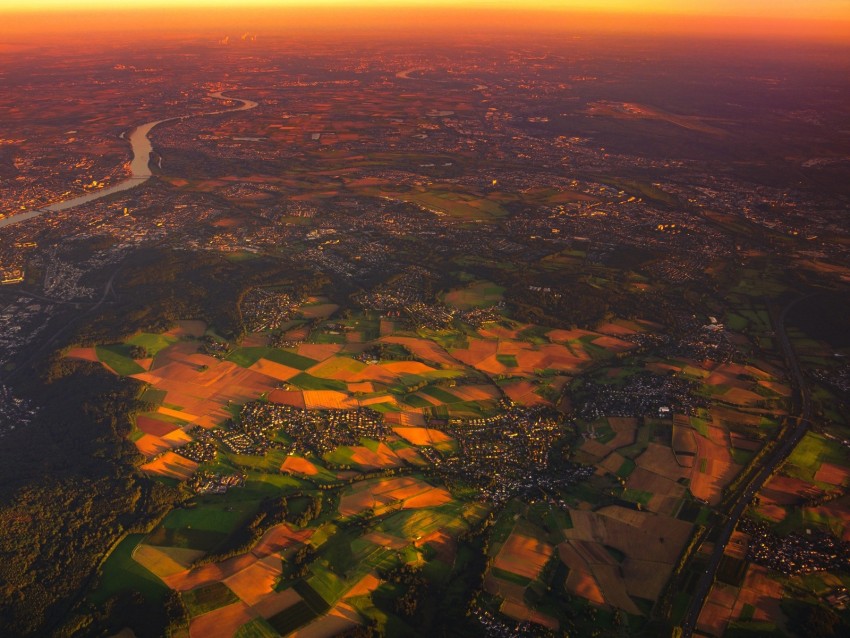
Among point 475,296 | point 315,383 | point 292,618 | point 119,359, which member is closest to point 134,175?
point 119,359

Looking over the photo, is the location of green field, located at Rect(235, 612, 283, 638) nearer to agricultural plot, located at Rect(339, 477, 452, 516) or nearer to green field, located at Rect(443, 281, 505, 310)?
agricultural plot, located at Rect(339, 477, 452, 516)

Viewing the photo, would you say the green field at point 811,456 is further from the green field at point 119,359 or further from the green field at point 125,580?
the green field at point 119,359

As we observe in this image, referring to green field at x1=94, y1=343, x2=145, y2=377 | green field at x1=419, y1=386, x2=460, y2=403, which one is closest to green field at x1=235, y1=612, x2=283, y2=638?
green field at x1=419, y1=386, x2=460, y2=403

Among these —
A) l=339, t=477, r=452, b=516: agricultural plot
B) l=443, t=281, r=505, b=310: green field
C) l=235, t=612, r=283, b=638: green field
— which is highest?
l=443, t=281, r=505, b=310: green field

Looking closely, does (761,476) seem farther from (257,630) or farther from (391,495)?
(257,630)

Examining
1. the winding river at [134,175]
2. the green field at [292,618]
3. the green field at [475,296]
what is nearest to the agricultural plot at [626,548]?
the green field at [292,618]

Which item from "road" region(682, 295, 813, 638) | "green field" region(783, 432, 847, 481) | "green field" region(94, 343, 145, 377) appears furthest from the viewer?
"green field" region(94, 343, 145, 377)

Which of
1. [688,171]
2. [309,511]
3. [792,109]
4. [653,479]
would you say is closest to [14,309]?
[309,511]
